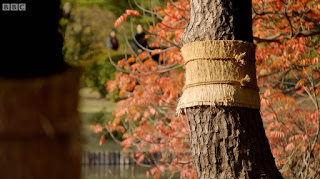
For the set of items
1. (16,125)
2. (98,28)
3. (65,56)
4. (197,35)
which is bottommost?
(16,125)

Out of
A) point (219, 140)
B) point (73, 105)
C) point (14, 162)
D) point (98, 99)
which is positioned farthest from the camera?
point (98, 99)

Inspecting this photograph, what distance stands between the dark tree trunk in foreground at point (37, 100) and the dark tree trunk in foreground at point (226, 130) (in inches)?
65.3

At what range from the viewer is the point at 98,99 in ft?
82.5

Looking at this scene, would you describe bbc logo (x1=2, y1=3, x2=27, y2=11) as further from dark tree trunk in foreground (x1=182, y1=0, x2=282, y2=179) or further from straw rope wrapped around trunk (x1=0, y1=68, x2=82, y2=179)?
dark tree trunk in foreground (x1=182, y1=0, x2=282, y2=179)

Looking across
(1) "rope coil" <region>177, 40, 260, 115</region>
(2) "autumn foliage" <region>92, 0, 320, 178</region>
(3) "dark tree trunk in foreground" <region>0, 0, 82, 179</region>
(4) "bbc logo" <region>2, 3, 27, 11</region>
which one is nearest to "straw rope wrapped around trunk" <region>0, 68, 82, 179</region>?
(3) "dark tree trunk in foreground" <region>0, 0, 82, 179</region>

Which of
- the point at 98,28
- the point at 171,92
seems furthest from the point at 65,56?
the point at 98,28

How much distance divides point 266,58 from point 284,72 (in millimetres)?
357

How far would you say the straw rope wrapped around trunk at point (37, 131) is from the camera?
147cm

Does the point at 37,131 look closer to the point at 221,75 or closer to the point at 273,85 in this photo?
the point at 221,75

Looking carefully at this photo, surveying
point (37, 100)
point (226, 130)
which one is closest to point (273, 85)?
point (226, 130)

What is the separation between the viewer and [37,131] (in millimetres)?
1504

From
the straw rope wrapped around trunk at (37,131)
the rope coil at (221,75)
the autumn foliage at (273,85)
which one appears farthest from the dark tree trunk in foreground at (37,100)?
the autumn foliage at (273,85)

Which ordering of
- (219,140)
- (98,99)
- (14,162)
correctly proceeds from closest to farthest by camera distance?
(14,162), (219,140), (98,99)

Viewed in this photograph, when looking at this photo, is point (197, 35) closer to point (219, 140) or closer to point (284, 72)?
point (219, 140)
